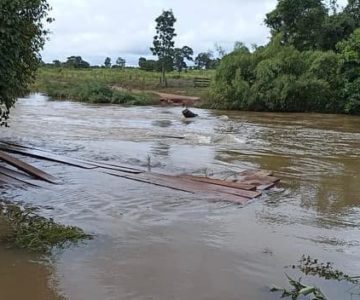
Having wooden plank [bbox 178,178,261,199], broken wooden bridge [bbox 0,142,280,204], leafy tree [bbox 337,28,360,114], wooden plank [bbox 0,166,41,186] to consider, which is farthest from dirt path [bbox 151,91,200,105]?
wooden plank [bbox 178,178,261,199]

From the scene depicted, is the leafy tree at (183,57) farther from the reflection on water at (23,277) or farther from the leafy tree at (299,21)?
the reflection on water at (23,277)

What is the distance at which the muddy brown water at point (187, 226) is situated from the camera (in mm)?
5320

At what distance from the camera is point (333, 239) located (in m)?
7.17

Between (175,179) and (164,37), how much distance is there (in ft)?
129

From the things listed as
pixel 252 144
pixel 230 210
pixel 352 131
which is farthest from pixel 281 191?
pixel 352 131

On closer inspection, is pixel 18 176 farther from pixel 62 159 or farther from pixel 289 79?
pixel 289 79

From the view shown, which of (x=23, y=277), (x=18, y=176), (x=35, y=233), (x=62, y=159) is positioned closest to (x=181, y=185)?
(x=18, y=176)

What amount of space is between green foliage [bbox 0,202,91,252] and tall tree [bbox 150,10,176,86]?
4015 cm

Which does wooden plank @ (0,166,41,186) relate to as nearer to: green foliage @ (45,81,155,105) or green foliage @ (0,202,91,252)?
green foliage @ (0,202,91,252)

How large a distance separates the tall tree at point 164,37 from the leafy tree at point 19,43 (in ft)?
117

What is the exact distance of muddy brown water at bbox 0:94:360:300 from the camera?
17.5ft

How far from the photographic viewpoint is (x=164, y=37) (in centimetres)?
4828

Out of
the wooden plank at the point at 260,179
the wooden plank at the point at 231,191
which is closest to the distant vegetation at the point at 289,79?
the wooden plank at the point at 260,179

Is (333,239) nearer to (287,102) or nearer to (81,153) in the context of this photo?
(81,153)
